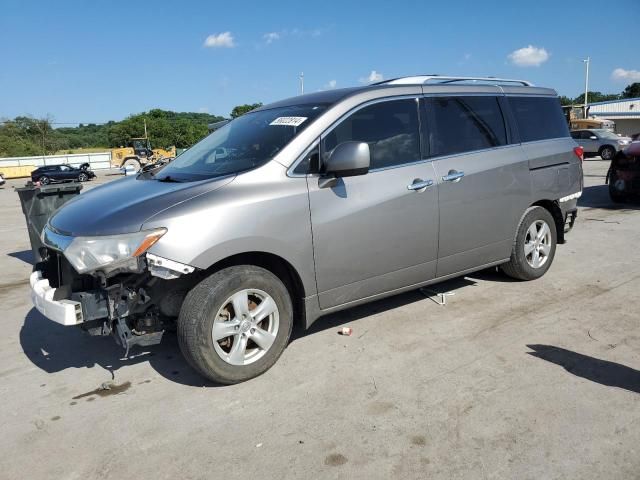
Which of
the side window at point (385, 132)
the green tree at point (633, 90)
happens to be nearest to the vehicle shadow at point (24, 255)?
the side window at point (385, 132)

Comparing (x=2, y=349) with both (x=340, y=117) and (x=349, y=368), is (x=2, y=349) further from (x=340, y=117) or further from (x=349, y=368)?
(x=340, y=117)

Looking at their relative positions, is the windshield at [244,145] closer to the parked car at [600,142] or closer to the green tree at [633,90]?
the parked car at [600,142]

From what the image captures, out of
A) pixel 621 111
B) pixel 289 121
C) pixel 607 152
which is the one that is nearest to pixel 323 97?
pixel 289 121

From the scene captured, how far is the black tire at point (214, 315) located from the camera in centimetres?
325

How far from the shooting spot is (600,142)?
25.3 m

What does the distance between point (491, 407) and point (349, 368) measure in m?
1.01

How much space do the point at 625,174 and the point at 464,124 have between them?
7770 millimetres

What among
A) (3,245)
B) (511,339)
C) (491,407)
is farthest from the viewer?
(3,245)

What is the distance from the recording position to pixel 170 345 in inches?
168

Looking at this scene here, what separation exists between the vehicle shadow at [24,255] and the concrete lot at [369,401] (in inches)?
132

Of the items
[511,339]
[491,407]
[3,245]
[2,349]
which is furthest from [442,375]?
[3,245]

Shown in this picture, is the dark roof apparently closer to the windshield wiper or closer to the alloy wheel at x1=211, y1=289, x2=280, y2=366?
the windshield wiper

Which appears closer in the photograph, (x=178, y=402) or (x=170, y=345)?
(x=178, y=402)

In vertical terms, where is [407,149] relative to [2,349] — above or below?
above
